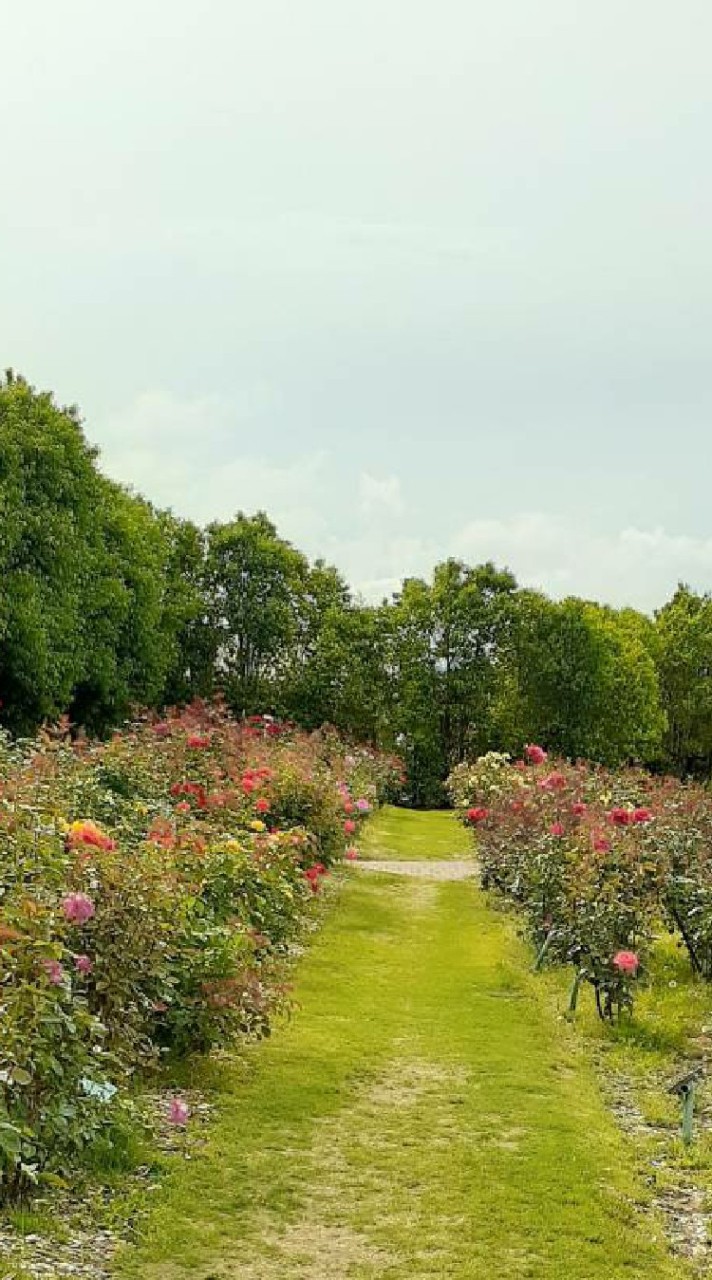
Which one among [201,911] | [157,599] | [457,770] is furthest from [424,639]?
[201,911]

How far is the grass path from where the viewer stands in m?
4.54

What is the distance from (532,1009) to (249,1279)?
16.8ft

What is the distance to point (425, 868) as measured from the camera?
18.9 meters

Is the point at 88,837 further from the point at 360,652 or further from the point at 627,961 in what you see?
the point at 360,652

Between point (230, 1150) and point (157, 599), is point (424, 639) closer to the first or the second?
point (157, 599)

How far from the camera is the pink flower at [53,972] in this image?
4.58 metres

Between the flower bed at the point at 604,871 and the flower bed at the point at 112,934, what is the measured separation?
7.48ft

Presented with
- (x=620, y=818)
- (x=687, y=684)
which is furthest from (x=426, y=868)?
(x=687, y=684)

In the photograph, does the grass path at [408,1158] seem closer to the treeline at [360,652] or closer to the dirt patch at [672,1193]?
the dirt patch at [672,1193]

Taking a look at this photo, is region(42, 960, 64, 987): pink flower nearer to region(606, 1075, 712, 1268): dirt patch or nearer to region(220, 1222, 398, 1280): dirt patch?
region(220, 1222, 398, 1280): dirt patch

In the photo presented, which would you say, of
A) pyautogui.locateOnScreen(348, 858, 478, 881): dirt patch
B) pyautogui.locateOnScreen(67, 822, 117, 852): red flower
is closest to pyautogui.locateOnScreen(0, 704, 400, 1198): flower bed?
pyautogui.locateOnScreen(67, 822, 117, 852): red flower

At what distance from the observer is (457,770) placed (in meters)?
22.6

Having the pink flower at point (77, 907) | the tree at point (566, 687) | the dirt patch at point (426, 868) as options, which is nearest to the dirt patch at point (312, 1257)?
the pink flower at point (77, 907)

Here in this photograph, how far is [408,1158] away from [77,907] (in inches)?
84.4
